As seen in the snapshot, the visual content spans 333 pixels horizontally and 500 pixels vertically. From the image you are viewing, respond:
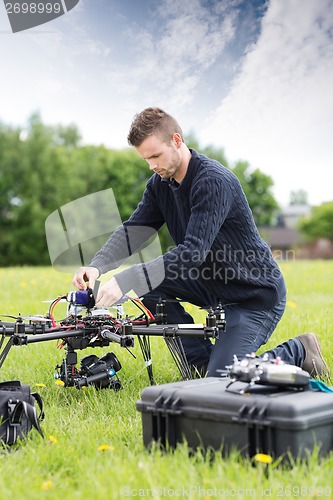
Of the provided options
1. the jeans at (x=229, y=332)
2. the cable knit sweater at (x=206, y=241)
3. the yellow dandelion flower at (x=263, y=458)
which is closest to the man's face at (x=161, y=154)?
the cable knit sweater at (x=206, y=241)

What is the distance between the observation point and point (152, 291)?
5254 mm

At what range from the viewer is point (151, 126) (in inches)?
174

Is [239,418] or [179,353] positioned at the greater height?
[179,353]

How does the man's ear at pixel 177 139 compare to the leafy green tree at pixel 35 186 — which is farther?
the leafy green tree at pixel 35 186

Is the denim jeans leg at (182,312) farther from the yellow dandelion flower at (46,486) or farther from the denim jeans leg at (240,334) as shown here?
the yellow dandelion flower at (46,486)

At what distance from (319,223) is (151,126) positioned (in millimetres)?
88590

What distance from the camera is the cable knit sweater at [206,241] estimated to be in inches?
167

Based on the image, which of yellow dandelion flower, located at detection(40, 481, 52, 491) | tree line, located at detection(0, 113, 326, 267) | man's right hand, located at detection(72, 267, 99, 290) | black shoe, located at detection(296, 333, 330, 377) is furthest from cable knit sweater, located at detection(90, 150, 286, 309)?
tree line, located at detection(0, 113, 326, 267)

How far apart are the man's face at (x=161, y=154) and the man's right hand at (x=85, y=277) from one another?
2.56 feet

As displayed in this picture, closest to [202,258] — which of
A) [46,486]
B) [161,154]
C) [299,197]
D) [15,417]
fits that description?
[161,154]

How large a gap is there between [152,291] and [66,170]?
44.8 meters

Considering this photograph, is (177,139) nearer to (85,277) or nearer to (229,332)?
(85,277)

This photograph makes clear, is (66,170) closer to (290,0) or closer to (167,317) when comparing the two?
(290,0)

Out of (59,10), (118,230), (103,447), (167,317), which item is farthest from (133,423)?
(59,10)
